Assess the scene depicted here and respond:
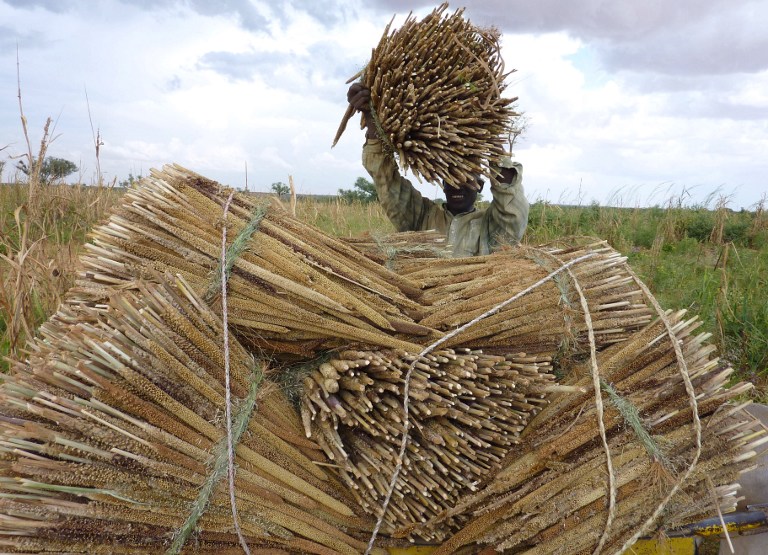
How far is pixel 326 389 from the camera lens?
59.3 inches

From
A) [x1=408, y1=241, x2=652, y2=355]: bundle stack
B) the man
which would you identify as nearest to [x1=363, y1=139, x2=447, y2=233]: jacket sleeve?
the man

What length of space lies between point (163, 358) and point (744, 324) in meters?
4.30

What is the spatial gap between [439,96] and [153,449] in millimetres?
1594

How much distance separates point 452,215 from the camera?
10.6ft

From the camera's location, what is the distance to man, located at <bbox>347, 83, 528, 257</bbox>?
8.72 ft

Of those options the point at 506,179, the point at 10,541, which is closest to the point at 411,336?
the point at 10,541

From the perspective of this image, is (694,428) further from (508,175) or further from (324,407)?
(508,175)

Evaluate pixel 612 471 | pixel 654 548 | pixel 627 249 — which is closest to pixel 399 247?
pixel 612 471

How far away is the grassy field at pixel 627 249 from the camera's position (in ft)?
9.99

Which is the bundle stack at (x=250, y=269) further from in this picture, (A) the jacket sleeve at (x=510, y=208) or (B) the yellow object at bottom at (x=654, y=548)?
(A) the jacket sleeve at (x=510, y=208)

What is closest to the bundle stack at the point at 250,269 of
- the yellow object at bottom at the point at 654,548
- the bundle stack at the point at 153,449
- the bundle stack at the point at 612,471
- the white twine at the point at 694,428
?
the bundle stack at the point at 153,449

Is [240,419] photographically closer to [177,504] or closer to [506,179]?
[177,504]

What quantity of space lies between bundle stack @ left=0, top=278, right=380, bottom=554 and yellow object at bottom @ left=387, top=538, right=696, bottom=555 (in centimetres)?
18

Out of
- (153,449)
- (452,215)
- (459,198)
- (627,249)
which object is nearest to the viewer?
(153,449)
